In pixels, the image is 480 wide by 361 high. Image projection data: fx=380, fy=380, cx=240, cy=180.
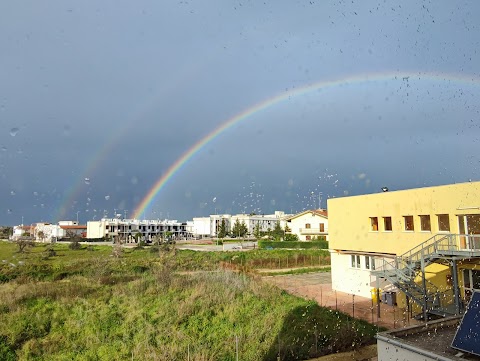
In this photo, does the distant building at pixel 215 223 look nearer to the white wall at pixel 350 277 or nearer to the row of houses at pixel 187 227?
the row of houses at pixel 187 227

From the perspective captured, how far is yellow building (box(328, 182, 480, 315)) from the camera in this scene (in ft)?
43.8

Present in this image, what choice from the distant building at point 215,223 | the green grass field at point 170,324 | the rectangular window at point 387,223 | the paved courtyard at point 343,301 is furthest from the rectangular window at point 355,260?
the distant building at point 215,223

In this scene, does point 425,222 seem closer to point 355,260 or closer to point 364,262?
point 364,262

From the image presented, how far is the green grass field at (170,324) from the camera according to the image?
1001 centimetres

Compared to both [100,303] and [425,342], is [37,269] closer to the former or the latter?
[100,303]

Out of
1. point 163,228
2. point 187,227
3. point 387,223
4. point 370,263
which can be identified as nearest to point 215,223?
point 187,227

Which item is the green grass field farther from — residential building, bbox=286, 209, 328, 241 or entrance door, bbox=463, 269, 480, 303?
residential building, bbox=286, 209, 328, 241

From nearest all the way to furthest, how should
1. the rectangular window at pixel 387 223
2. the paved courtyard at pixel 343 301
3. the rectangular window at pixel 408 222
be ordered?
the paved courtyard at pixel 343 301 < the rectangular window at pixel 408 222 < the rectangular window at pixel 387 223

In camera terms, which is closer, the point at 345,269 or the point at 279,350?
the point at 279,350

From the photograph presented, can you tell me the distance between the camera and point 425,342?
21.5ft

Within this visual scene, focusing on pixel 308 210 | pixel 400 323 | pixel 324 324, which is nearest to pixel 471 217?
pixel 400 323

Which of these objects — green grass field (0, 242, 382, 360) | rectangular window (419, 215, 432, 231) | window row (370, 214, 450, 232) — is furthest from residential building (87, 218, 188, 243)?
rectangular window (419, 215, 432, 231)

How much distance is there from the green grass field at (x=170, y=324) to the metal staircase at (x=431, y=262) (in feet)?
7.68

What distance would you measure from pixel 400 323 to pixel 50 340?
1155 cm
